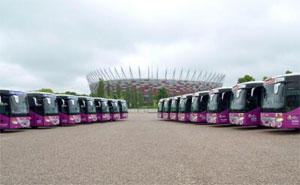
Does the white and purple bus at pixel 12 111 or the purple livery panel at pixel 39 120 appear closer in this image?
the white and purple bus at pixel 12 111

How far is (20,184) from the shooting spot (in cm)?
634

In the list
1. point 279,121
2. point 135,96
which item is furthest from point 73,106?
point 135,96

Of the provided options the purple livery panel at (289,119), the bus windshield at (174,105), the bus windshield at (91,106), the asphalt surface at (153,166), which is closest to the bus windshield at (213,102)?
the purple livery panel at (289,119)

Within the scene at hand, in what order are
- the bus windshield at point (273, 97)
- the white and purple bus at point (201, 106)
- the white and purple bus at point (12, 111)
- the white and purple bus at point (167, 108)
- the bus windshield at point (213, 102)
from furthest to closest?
the white and purple bus at point (167, 108), the white and purple bus at point (201, 106), the bus windshield at point (213, 102), the white and purple bus at point (12, 111), the bus windshield at point (273, 97)

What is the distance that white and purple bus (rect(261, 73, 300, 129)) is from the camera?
16.4 meters

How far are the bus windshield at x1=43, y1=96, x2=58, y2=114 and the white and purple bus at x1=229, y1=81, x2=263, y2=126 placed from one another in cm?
1309

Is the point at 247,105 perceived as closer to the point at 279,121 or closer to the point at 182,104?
the point at 279,121

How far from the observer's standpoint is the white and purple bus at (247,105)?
20.6m

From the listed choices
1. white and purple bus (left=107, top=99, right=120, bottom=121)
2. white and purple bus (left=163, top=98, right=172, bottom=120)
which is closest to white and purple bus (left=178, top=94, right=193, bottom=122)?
white and purple bus (left=163, top=98, right=172, bottom=120)

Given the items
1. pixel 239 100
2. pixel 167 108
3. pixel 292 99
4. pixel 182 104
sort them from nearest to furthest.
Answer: pixel 292 99 → pixel 239 100 → pixel 182 104 → pixel 167 108

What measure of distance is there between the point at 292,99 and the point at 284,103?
431 millimetres

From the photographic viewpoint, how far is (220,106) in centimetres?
2433

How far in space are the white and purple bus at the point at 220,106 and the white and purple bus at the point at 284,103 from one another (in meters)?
6.39

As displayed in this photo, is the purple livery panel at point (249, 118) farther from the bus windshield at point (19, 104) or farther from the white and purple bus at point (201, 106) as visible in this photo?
the bus windshield at point (19, 104)
